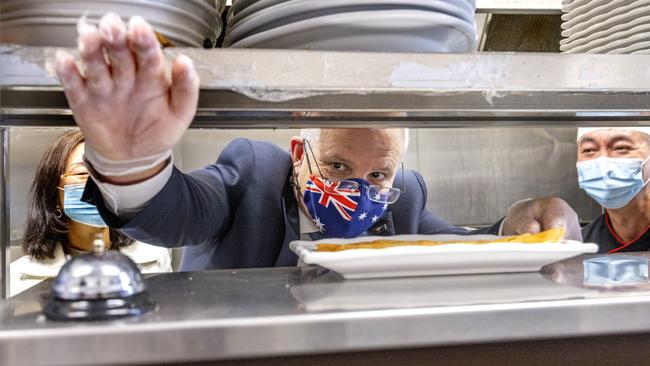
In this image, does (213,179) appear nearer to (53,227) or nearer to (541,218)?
(541,218)

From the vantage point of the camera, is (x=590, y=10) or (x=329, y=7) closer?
(x=329, y=7)

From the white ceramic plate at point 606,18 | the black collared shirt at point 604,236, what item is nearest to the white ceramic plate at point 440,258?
the white ceramic plate at point 606,18

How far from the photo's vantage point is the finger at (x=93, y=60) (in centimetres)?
60

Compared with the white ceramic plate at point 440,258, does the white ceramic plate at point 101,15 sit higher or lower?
higher

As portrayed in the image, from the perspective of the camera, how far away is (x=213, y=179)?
169 centimetres

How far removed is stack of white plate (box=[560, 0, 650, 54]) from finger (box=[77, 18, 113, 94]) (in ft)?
2.81

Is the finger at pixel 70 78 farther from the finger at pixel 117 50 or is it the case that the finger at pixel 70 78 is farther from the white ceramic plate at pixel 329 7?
the white ceramic plate at pixel 329 7

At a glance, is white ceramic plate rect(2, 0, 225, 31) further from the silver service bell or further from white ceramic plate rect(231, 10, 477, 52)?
the silver service bell

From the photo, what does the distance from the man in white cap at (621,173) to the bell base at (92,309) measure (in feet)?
8.23

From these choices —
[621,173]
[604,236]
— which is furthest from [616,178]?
[604,236]

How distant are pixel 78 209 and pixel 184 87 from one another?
5.64 feet

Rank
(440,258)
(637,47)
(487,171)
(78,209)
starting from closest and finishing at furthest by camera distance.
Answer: (440,258), (637,47), (78,209), (487,171)

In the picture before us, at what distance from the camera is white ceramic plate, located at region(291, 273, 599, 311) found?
69 centimetres

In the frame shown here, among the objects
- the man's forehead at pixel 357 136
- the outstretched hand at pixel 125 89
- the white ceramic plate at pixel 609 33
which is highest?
the white ceramic plate at pixel 609 33
